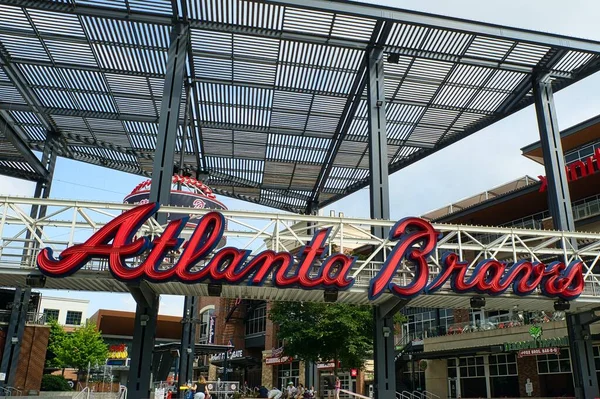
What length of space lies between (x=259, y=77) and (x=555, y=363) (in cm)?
2668

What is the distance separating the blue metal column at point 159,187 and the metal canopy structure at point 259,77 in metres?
1.26

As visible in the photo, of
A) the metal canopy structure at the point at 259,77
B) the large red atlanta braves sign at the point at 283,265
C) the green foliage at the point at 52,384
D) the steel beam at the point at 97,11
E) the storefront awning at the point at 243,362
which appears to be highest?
the metal canopy structure at the point at 259,77

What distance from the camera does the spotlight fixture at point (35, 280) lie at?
1884 cm

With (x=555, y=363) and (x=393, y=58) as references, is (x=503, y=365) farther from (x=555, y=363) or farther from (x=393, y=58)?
(x=393, y=58)

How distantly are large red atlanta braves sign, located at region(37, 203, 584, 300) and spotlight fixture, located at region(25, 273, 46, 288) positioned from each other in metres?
1.22

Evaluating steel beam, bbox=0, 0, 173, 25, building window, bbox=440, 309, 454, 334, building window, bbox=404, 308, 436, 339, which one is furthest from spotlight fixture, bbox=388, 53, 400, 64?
building window, bbox=404, 308, 436, 339

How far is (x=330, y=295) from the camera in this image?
20.3 metres

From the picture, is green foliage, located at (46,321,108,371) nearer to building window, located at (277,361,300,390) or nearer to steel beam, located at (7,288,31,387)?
building window, located at (277,361,300,390)

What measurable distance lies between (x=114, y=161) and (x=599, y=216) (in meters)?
34.4

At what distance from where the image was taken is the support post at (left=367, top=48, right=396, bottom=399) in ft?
70.5

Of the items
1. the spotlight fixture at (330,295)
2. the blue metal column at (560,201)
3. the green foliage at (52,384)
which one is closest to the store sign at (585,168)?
the blue metal column at (560,201)

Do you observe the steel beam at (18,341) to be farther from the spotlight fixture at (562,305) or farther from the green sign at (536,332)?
the green sign at (536,332)

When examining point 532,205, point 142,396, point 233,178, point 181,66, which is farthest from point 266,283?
point 532,205

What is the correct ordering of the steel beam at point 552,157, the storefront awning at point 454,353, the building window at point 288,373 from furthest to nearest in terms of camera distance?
1. the building window at point 288,373
2. the storefront awning at point 454,353
3. the steel beam at point 552,157
